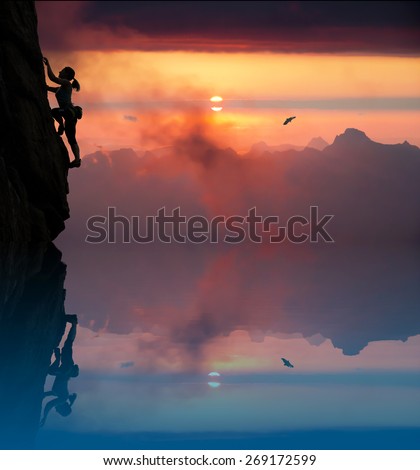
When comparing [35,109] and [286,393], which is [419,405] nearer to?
[286,393]

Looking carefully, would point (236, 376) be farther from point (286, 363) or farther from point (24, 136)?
point (24, 136)

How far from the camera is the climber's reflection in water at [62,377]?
6.63m

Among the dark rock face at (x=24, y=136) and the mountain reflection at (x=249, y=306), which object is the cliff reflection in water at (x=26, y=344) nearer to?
the mountain reflection at (x=249, y=306)

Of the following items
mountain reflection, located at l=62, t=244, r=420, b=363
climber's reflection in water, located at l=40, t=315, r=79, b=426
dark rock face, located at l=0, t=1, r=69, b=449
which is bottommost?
climber's reflection in water, located at l=40, t=315, r=79, b=426

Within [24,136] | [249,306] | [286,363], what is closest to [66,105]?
[24,136]

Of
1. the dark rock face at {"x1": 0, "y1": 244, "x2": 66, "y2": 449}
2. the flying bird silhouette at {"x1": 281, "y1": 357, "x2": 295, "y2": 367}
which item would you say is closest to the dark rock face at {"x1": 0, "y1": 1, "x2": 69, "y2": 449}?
the dark rock face at {"x1": 0, "y1": 244, "x2": 66, "y2": 449}

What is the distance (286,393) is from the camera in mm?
7238

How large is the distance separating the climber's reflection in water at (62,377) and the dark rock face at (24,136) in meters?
19.0

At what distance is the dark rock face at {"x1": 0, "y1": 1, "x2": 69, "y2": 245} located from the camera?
28.8 m

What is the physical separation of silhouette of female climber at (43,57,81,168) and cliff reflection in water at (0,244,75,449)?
9.55 metres

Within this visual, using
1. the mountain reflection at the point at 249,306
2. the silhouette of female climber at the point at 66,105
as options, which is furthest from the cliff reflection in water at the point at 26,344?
the silhouette of female climber at the point at 66,105

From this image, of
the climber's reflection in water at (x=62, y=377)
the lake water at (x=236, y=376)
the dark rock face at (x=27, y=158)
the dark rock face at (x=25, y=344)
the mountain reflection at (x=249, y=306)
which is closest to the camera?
the lake water at (x=236, y=376)

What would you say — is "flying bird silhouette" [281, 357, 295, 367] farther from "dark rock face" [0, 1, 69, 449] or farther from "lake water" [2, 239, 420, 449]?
"dark rock face" [0, 1, 69, 449]
